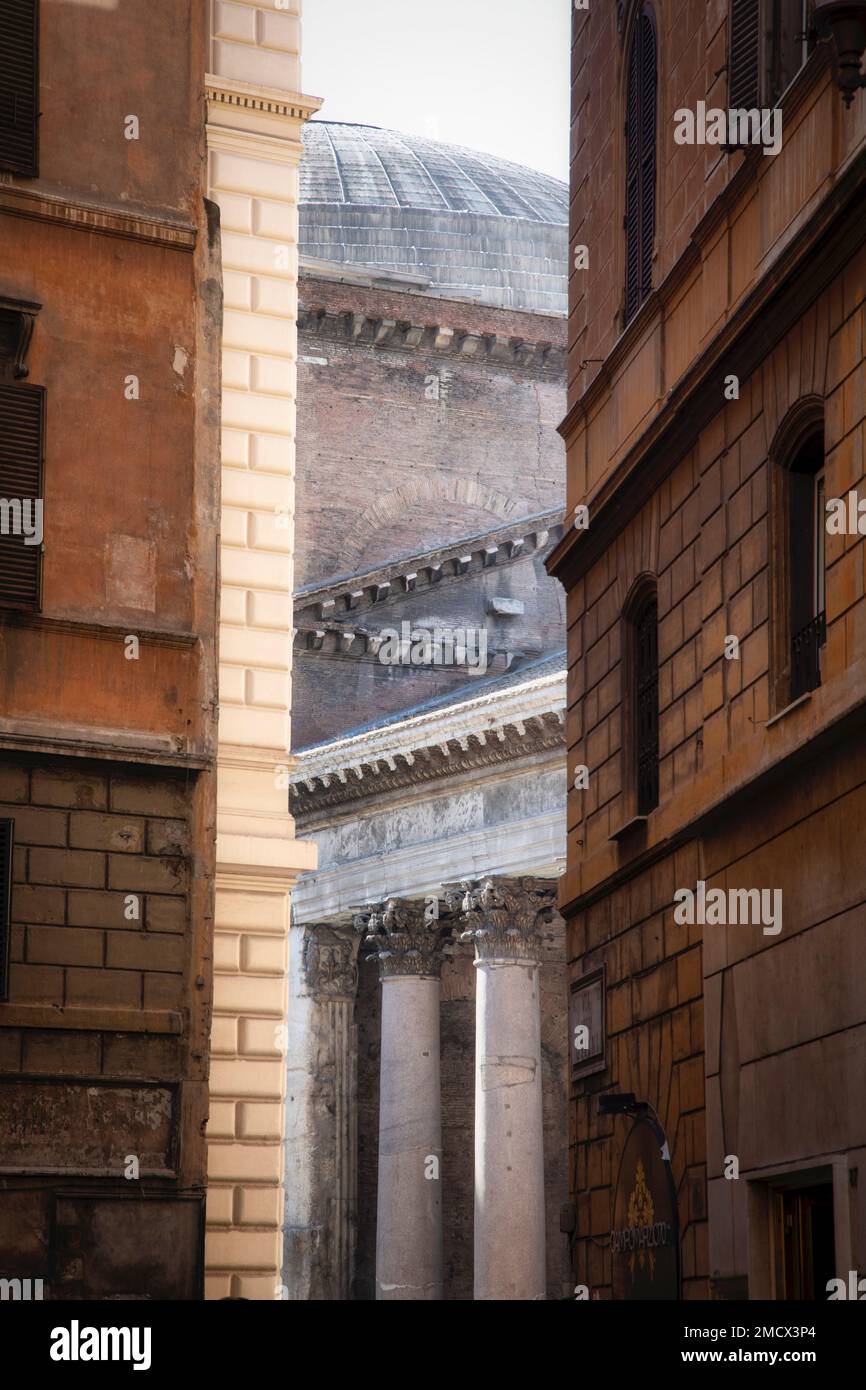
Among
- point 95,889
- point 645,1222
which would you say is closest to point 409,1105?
point 645,1222

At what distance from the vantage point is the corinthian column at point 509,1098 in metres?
27.4

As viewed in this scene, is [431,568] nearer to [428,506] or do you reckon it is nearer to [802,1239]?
[428,506]

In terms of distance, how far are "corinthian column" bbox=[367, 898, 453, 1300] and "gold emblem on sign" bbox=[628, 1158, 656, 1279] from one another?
1322 cm

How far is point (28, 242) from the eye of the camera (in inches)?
587

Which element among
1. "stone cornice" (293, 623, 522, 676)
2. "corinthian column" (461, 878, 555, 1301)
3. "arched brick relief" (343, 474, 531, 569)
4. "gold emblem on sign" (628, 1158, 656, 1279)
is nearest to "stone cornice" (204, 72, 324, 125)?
"gold emblem on sign" (628, 1158, 656, 1279)

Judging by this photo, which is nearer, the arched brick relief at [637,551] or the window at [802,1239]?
the window at [802,1239]

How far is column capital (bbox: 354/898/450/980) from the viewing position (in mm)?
30719

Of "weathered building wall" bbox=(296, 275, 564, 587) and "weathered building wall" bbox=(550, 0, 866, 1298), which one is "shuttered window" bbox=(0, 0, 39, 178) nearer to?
"weathered building wall" bbox=(550, 0, 866, 1298)

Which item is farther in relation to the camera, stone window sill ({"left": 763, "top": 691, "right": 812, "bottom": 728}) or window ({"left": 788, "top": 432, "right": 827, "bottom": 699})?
window ({"left": 788, "top": 432, "right": 827, "bottom": 699})

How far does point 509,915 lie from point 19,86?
611 inches

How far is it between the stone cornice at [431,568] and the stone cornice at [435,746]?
11.9 feet

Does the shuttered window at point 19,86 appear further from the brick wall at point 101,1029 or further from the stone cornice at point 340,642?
the stone cornice at point 340,642

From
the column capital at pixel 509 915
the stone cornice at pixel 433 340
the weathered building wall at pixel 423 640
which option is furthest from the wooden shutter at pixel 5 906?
the stone cornice at pixel 433 340

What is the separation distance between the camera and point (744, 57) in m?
14.5
